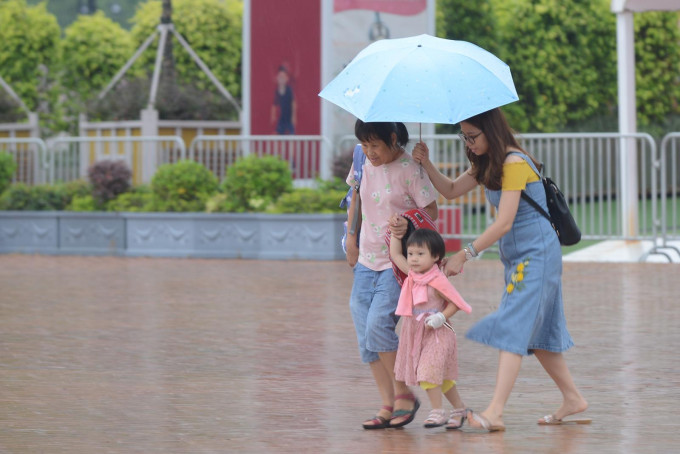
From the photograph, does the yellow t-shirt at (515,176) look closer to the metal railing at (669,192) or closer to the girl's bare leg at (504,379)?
the girl's bare leg at (504,379)

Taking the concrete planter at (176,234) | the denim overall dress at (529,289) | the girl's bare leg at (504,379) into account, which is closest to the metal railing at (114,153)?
the concrete planter at (176,234)

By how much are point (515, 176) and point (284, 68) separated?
12.8m

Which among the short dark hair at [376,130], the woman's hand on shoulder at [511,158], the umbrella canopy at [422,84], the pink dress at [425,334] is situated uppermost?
the umbrella canopy at [422,84]

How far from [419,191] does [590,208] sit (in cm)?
1010

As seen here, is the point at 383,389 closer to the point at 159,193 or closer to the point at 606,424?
the point at 606,424

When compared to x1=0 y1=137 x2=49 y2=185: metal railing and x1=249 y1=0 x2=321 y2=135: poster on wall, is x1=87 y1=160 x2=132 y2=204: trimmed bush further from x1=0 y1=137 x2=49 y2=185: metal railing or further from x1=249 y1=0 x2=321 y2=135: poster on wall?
x1=249 y1=0 x2=321 y2=135: poster on wall

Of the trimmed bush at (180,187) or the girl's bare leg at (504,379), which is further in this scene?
the trimmed bush at (180,187)

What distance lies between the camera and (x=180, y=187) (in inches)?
635

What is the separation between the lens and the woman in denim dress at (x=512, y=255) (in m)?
5.75

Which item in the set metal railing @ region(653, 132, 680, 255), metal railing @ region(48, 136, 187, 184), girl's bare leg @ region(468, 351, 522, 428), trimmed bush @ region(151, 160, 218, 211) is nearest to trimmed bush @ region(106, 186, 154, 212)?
trimmed bush @ region(151, 160, 218, 211)

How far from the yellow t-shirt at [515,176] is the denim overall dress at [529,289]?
0.19ft

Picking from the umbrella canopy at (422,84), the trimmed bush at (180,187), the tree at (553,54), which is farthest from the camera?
the tree at (553,54)

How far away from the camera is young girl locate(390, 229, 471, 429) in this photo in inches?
226

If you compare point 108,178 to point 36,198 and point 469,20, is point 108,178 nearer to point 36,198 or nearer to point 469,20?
point 36,198
